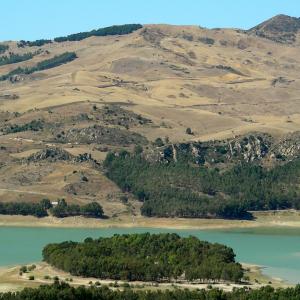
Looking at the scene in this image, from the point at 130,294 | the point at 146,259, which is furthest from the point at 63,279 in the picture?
the point at 130,294

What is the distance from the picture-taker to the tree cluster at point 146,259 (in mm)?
123938

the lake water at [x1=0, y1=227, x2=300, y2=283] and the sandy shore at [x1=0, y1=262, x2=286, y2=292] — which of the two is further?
the lake water at [x1=0, y1=227, x2=300, y2=283]

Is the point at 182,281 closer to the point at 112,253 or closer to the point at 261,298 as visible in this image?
the point at 112,253

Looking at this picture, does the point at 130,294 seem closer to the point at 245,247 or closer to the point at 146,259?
the point at 146,259

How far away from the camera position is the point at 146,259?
433 ft

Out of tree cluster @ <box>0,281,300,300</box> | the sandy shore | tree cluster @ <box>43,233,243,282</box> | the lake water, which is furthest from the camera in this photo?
the lake water

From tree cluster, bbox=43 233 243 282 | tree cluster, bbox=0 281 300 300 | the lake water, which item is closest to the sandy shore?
tree cluster, bbox=43 233 243 282

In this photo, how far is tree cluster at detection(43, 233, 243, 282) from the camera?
407 ft

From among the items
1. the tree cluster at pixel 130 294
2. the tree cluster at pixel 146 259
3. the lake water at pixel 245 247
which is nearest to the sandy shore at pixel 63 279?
the tree cluster at pixel 146 259

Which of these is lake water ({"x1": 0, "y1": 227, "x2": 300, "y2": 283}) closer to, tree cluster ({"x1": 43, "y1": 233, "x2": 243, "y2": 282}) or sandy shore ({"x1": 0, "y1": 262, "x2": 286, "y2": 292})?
sandy shore ({"x1": 0, "y1": 262, "x2": 286, "y2": 292})

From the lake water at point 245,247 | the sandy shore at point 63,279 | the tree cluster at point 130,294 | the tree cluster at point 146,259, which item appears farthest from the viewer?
the lake water at point 245,247

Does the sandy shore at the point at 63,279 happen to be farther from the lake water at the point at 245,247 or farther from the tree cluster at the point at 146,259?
the lake water at the point at 245,247

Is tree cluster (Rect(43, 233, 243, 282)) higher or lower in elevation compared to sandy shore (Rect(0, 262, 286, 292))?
higher

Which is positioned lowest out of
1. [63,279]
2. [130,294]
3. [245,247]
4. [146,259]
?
[245,247]
